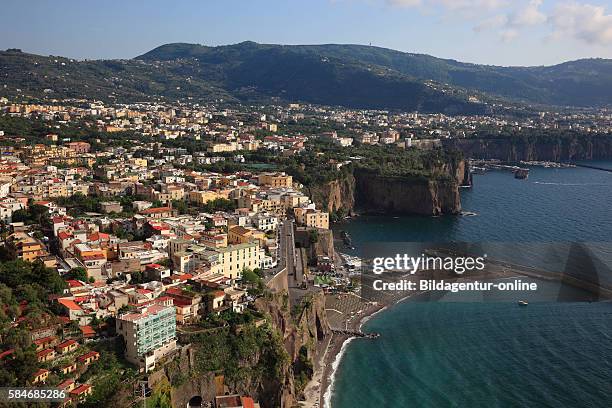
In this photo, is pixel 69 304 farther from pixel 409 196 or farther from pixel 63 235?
pixel 409 196

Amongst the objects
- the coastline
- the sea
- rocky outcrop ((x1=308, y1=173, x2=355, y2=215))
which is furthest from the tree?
rocky outcrop ((x1=308, y1=173, x2=355, y2=215))

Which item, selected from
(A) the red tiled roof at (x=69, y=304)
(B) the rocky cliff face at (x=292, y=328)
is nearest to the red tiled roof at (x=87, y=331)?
(A) the red tiled roof at (x=69, y=304)

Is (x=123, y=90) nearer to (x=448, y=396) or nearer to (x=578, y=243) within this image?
(x=578, y=243)

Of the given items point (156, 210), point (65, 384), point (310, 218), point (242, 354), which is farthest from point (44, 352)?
point (310, 218)

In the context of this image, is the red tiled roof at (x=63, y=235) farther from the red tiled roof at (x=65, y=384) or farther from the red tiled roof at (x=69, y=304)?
the red tiled roof at (x=65, y=384)

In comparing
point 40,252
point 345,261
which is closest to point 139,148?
point 345,261

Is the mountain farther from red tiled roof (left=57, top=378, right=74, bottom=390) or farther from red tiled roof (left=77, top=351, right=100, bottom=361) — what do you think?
red tiled roof (left=57, top=378, right=74, bottom=390)
